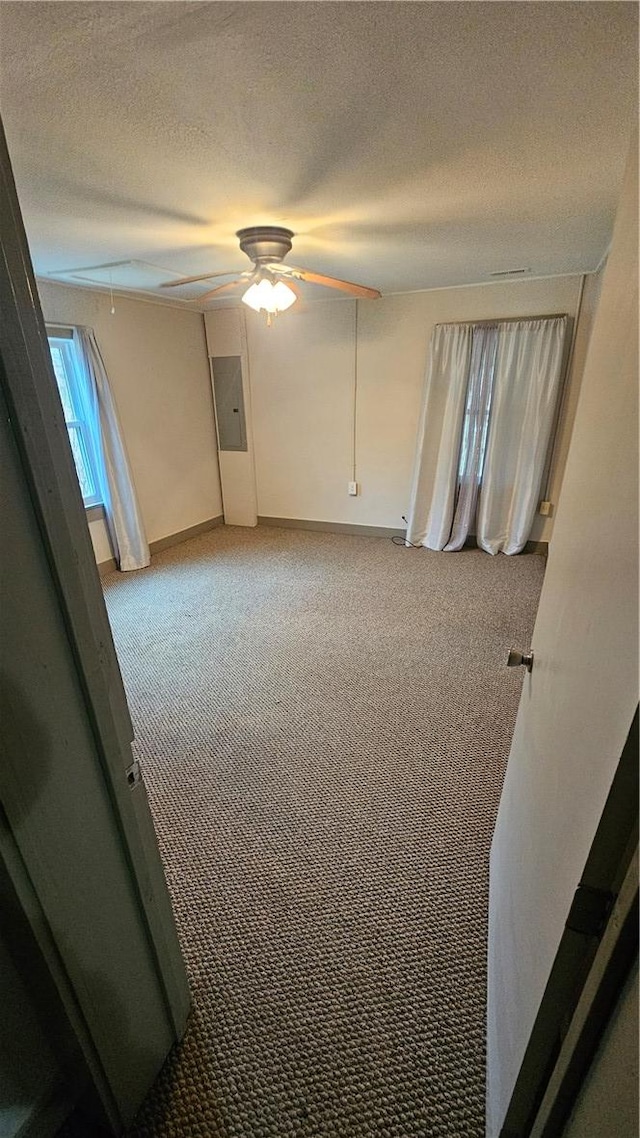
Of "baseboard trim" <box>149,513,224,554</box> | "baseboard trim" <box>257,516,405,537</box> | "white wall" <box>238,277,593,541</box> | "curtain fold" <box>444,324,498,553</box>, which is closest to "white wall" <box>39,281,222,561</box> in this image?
"baseboard trim" <box>149,513,224,554</box>

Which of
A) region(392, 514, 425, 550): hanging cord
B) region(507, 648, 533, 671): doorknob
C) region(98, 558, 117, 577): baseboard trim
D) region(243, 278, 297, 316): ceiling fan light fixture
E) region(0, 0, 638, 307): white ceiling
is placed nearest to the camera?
region(0, 0, 638, 307): white ceiling

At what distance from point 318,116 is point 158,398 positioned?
3.18 meters

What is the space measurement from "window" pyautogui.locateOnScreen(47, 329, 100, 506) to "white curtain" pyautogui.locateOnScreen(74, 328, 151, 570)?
4 centimetres

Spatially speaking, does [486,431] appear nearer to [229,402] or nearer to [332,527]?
[332,527]

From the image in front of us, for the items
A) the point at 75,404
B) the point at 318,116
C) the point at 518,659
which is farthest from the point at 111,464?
the point at 518,659

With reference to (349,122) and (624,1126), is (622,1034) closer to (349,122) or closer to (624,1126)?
(624,1126)

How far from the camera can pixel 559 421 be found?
142 inches

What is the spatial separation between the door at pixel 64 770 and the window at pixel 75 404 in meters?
2.94

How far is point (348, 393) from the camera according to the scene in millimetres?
4199

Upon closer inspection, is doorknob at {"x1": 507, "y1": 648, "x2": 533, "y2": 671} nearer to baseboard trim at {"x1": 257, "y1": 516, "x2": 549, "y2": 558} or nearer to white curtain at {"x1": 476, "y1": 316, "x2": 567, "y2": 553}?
white curtain at {"x1": 476, "y1": 316, "x2": 567, "y2": 553}

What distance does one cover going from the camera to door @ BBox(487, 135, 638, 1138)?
0.53 meters

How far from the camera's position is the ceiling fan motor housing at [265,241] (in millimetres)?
2109

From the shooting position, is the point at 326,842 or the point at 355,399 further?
the point at 355,399

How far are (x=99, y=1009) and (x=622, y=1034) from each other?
85 cm
